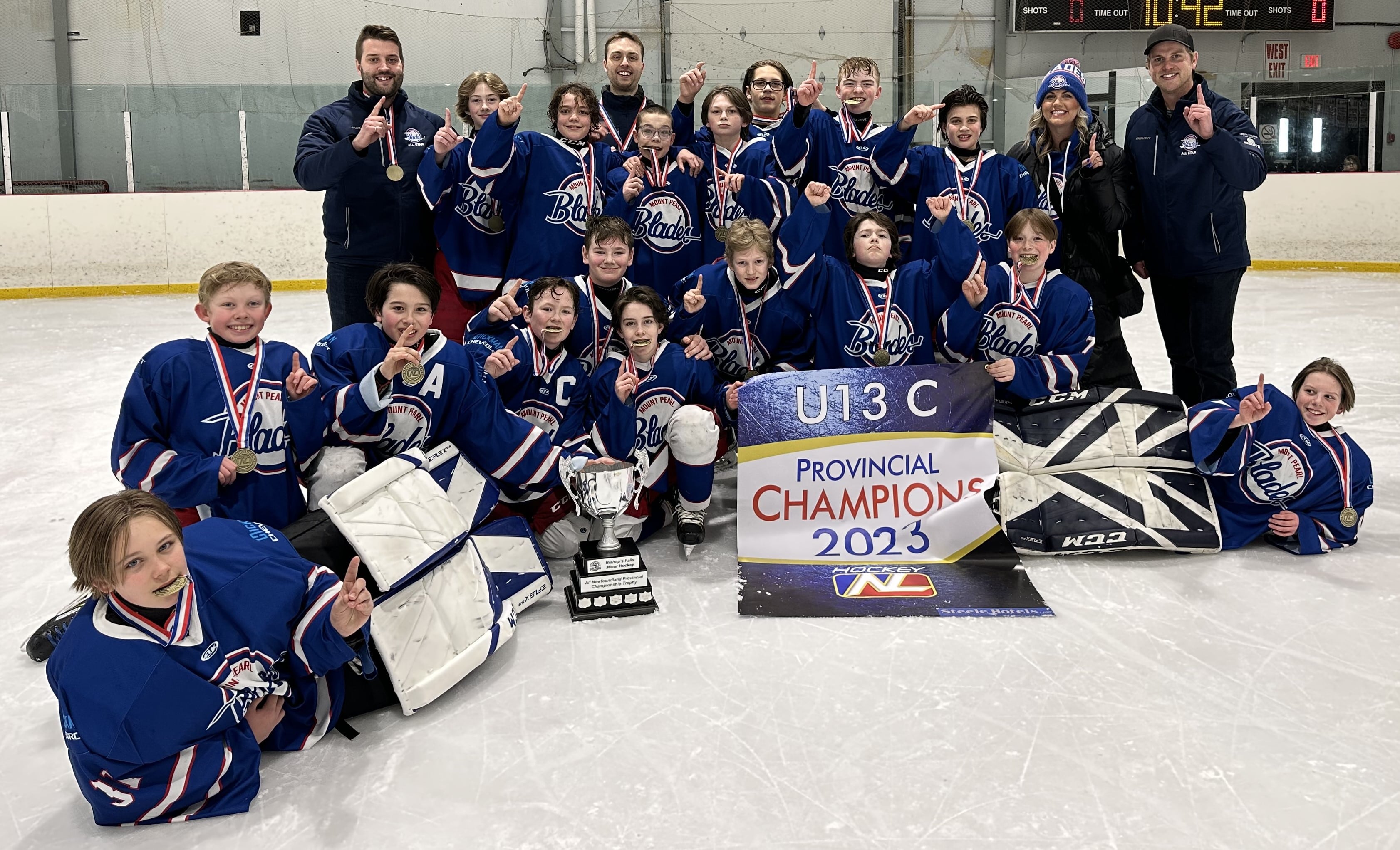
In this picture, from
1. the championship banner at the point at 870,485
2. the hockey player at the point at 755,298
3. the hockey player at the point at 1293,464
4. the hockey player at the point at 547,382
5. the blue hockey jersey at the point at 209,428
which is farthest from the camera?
the hockey player at the point at 755,298

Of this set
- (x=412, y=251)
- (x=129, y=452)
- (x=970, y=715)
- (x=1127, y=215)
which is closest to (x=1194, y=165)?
(x=1127, y=215)

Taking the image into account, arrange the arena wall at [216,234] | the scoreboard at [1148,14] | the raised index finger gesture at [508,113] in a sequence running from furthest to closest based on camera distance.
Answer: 1. the scoreboard at [1148,14]
2. the arena wall at [216,234]
3. the raised index finger gesture at [508,113]

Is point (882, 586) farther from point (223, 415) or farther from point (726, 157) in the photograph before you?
point (726, 157)

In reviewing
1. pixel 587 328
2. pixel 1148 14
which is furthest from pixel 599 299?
pixel 1148 14

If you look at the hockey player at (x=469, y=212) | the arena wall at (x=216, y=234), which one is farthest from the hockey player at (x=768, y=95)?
the arena wall at (x=216, y=234)

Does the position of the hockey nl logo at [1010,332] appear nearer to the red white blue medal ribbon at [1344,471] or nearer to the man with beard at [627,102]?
the red white blue medal ribbon at [1344,471]

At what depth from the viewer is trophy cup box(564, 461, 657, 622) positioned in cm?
259

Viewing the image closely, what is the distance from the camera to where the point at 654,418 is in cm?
311

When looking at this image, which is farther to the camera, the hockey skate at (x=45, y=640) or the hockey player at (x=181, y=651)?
the hockey skate at (x=45, y=640)

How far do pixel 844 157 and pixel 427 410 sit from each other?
179 centimetres

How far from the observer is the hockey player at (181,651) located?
1631 mm

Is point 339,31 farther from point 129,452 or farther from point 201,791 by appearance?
point 201,791

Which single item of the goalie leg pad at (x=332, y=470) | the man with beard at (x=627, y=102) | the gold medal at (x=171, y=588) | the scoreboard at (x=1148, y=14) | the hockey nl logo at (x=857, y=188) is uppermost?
the scoreboard at (x=1148, y=14)

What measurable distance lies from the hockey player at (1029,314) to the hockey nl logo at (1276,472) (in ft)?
1.78
